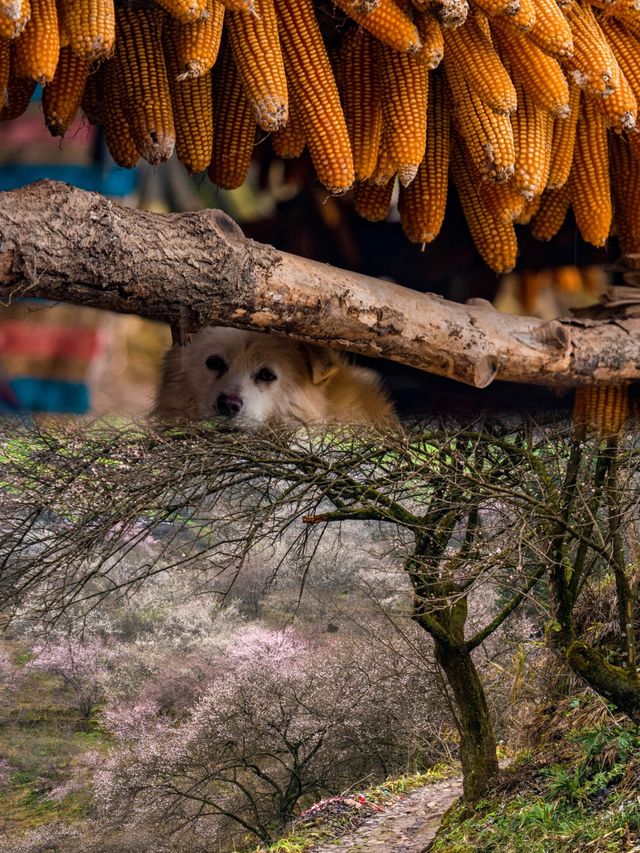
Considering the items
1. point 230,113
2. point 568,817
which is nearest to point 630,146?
point 230,113

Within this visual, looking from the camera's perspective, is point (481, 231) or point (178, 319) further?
point (481, 231)

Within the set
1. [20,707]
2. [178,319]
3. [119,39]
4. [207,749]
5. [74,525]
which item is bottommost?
[207,749]

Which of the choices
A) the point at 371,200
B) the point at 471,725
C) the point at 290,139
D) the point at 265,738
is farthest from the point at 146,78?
the point at 265,738

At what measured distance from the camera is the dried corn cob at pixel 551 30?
5.25ft

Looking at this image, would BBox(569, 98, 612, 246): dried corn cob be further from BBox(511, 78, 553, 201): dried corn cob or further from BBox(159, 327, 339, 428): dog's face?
BBox(159, 327, 339, 428): dog's face

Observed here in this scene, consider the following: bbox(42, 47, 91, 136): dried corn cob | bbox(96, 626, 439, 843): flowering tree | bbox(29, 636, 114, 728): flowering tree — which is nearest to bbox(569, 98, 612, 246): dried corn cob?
bbox(42, 47, 91, 136): dried corn cob

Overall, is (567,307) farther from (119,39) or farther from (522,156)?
(119,39)

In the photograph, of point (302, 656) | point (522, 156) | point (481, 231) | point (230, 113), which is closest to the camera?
point (230, 113)

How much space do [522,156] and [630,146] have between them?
0.49m

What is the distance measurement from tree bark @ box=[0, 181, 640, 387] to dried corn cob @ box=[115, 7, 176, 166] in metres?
0.14

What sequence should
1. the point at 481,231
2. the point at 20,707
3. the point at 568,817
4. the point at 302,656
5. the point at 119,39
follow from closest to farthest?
the point at 119,39, the point at 481,231, the point at 568,817, the point at 20,707, the point at 302,656

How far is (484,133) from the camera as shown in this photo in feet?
5.55

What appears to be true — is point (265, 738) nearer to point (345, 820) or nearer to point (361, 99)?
point (345, 820)

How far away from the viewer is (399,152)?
5.38 feet
